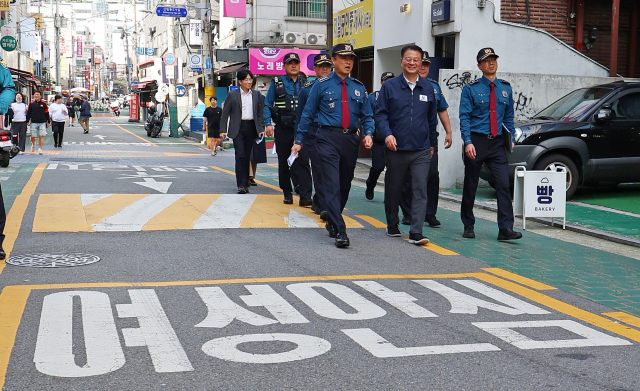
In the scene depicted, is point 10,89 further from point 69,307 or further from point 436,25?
point 436,25

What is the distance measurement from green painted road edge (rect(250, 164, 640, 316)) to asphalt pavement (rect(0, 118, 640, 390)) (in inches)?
1.1

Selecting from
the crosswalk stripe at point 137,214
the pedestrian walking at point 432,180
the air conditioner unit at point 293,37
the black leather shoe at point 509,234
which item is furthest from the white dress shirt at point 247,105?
the air conditioner unit at point 293,37

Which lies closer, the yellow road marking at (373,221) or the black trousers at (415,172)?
the black trousers at (415,172)

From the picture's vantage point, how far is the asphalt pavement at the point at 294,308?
3877mm

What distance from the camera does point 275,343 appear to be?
4.34m

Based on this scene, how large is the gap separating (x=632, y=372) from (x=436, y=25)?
12914 millimetres

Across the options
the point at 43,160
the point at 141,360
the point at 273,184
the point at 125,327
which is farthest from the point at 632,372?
the point at 43,160

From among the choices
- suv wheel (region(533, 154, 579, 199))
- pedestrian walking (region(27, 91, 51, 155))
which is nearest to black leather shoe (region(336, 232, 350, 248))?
suv wheel (region(533, 154, 579, 199))

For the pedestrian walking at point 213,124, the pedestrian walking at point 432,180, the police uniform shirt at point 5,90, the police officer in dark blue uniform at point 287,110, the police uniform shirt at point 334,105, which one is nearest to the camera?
the police uniform shirt at point 5,90

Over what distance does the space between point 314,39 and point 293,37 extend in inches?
37.9

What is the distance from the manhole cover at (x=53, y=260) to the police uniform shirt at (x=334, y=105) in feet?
8.65

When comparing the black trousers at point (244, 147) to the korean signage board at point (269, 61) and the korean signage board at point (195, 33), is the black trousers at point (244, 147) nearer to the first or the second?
the korean signage board at point (269, 61)

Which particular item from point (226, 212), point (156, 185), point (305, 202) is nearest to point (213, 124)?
point (156, 185)

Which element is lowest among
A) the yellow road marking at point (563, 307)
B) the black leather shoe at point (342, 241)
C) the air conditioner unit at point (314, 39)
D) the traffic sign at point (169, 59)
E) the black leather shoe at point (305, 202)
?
the yellow road marking at point (563, 307)
